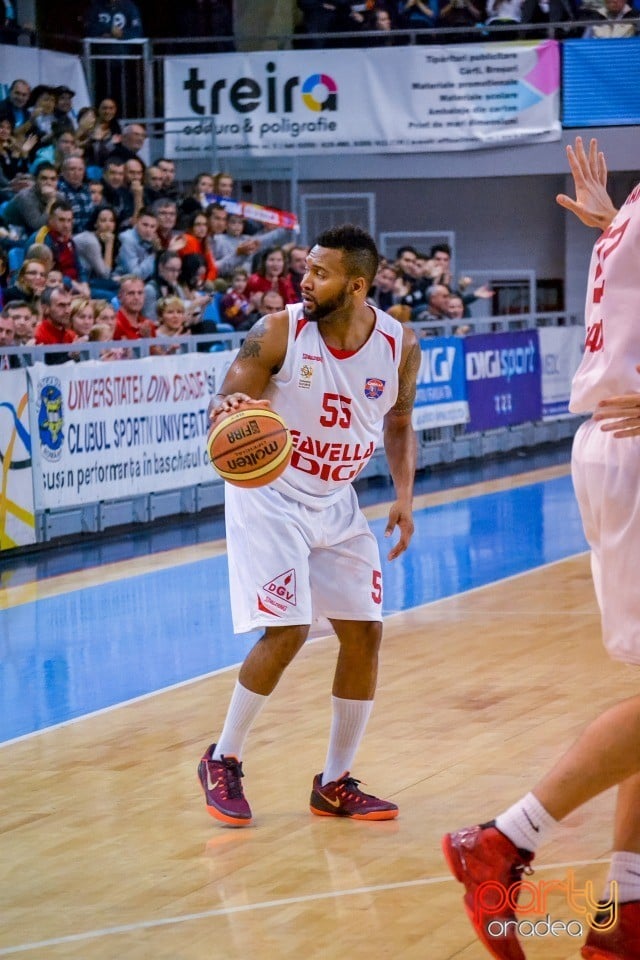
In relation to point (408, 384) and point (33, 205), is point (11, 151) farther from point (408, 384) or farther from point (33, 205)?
point (408, 384)

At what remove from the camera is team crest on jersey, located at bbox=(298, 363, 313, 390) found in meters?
5.71

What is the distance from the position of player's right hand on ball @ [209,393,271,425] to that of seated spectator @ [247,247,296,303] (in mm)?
11057

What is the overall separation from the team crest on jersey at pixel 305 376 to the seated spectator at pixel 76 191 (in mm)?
10829

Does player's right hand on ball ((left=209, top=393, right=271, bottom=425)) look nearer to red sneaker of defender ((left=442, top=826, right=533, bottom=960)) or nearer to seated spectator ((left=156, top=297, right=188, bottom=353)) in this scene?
red sneaker of defender ((left=442, top=826, right=533, bottom=960))

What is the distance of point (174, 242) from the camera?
643 inches

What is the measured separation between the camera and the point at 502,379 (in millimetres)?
18859

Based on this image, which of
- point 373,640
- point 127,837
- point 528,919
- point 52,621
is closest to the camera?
point 528,919

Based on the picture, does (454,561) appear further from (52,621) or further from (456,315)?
(456,315)

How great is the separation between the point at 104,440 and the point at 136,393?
54 cm

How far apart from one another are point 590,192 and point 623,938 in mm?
2064

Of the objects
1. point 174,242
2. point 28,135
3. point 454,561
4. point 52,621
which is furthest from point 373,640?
point 28,135

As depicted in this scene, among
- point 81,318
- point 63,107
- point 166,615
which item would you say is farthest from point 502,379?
point 166,615

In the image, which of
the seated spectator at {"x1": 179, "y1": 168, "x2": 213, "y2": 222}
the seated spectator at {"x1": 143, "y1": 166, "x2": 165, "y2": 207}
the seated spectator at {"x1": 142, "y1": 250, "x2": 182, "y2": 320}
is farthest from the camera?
the seated spectator at {"x1": 179, "y1": 168, "x2": 213, "y2": 222}

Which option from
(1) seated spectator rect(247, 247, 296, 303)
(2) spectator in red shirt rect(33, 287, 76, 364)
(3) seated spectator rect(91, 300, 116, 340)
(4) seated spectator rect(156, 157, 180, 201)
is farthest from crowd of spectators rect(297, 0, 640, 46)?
(2) spectator in red shirt rect(33, 287, 76, 364)
